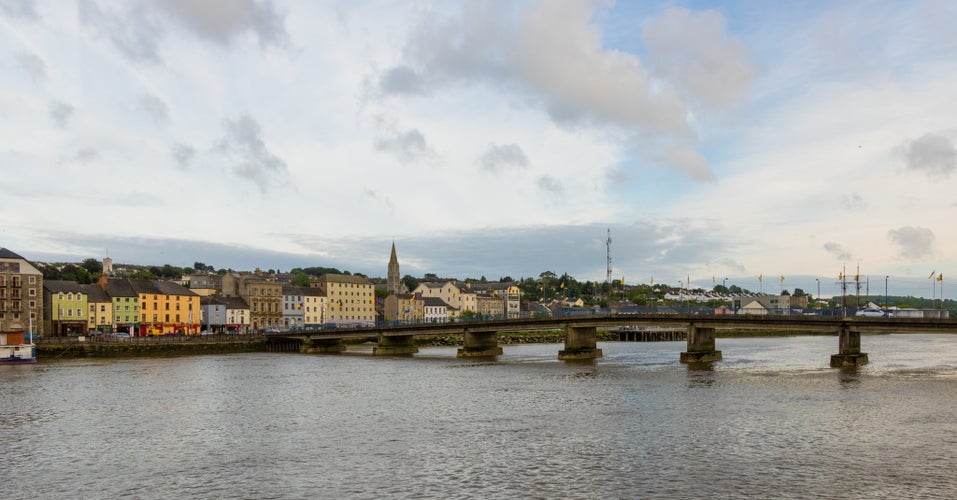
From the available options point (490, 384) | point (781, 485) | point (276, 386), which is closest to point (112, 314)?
point (276, 386)

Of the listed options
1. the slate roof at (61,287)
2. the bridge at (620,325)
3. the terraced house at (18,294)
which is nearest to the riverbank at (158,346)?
the bridge at (620,325)

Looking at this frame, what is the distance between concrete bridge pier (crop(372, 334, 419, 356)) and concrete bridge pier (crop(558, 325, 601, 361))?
3132cm

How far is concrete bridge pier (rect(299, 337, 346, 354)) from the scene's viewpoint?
453ft

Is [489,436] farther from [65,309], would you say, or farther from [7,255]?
[65,309]

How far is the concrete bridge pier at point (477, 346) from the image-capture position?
115m

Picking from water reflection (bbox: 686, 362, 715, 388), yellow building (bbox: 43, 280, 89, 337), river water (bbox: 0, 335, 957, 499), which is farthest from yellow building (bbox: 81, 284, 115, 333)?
water reflection (bbox: 686, 362, 715, 388)

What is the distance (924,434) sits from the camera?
137ft

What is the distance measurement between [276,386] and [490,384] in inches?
792

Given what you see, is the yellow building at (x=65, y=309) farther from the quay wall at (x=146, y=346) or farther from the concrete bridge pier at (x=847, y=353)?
the concrete bridge pier at (x=847, y=353)

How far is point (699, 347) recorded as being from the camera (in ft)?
323

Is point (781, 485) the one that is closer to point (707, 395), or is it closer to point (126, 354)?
point (707, 395)

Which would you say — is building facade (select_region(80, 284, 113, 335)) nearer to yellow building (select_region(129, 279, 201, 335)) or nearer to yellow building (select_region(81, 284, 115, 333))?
yellow building (select_region(81, 284, 115, 333))

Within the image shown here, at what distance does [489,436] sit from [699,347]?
6175 centimetres

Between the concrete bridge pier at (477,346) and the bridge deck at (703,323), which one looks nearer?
the bridge deck at (703,323)
